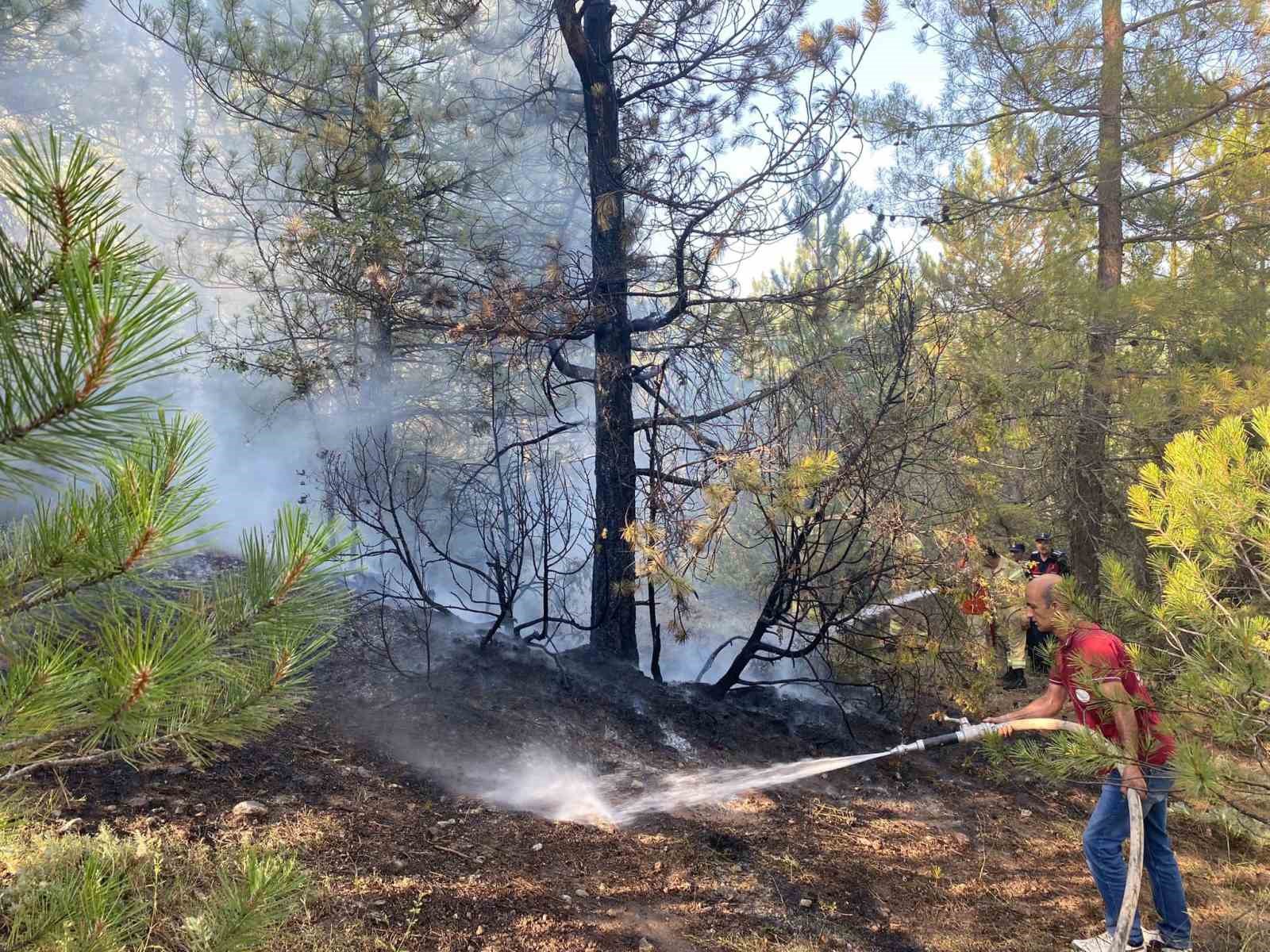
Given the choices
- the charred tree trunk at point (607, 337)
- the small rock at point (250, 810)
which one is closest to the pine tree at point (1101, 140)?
the charred tree trunk at point (607, 337)

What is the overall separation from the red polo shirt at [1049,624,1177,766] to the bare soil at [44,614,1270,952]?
4.22 ft

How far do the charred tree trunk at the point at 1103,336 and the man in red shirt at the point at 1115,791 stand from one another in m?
5.67

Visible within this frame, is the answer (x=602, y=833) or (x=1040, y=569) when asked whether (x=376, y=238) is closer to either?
(x=602, y=833)

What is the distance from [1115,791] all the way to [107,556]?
413 cm

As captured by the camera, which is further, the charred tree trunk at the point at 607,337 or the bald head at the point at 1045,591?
the charred tree trunk at the point at 607,337

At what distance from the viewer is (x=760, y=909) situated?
12.6 feet

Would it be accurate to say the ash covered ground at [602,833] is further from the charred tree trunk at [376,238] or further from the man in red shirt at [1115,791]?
the charred tree trunk at [376,238]

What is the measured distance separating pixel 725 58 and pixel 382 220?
363 centimetres

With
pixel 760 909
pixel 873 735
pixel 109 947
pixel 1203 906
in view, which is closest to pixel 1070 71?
pixel 873 735

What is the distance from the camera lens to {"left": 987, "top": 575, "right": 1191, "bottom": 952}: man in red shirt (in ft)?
11.1

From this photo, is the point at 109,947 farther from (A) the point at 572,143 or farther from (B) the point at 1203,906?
(A) the point at 572,143

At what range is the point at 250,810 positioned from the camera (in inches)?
156

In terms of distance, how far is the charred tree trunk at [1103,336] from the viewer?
8.15 meters

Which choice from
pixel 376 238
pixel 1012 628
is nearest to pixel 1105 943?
pixel 1012 628
